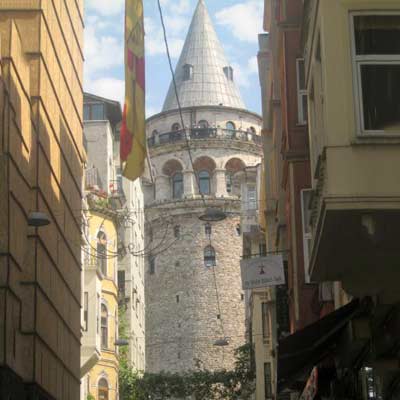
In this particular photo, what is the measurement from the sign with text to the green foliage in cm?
3315

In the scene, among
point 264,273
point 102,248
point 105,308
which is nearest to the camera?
point 264,273

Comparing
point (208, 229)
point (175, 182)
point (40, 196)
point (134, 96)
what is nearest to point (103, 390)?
point (40, 196)

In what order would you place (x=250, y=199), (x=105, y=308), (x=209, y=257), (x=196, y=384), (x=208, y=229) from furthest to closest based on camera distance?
(x=208, y=229) < (x=209, y=257) < (x=196, y=384) < (x=250, y=199) < (x=105, y=308)

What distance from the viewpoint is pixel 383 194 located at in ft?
41.5

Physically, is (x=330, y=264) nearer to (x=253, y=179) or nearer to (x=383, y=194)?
(x=383, y=194)

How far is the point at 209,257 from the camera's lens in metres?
91.8

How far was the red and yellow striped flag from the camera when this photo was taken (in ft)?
60.6

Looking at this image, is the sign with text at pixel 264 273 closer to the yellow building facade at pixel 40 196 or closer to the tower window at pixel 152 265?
the yellow building facade at pixel 40 196

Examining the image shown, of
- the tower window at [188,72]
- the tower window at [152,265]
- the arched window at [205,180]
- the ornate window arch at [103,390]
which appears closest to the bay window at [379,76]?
the ornate window arch at [103,390]

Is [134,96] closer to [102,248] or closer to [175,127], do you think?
[102,248]

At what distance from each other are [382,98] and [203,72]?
87434 mm

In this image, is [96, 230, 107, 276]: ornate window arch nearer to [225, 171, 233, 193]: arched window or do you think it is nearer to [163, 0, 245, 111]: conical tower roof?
[225, 171, 233, 193]: arched window

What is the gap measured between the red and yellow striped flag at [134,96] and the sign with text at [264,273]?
17.0ft

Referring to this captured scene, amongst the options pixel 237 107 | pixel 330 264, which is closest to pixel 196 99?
pixel 237 107
